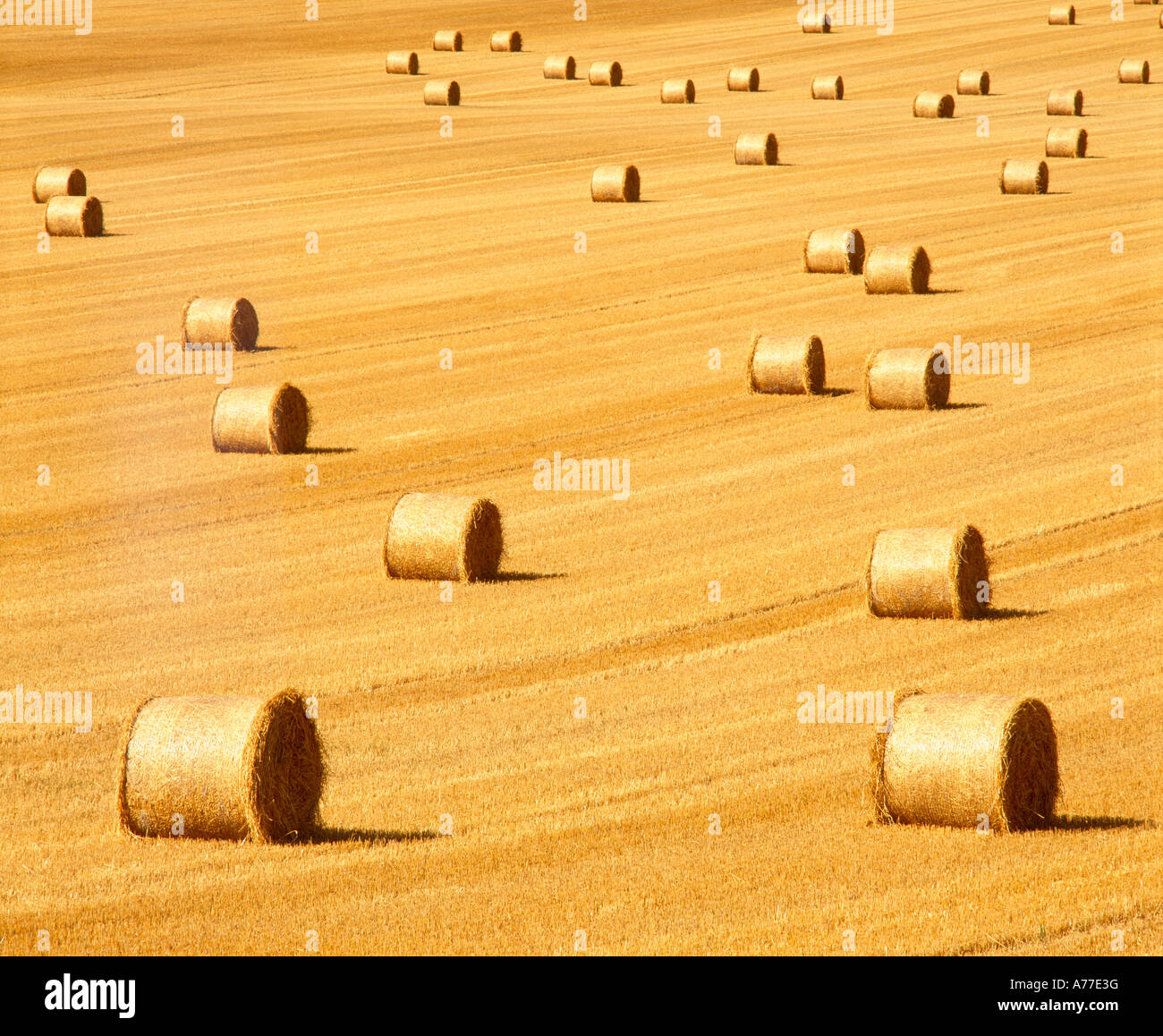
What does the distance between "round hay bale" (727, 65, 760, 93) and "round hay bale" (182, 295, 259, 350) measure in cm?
3502

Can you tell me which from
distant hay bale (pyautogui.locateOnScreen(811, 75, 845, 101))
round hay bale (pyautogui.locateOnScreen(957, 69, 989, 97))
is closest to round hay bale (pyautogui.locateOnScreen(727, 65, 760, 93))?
distant hay bale (pyautogui.locateOnScreen(811, 75, 845, 101))

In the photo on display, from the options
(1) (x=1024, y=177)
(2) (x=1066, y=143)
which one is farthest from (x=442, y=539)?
(2) (x=1066, y=143)

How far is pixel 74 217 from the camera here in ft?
137

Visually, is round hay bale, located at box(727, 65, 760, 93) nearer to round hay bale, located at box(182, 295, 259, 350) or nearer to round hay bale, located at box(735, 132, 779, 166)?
round hay bale, located at box(735, 132, 779, 166)

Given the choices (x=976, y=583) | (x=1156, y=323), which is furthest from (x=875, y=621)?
(x=1156, y=323)

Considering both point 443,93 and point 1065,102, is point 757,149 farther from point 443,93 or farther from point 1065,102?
point 443,93

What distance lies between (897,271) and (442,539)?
16.8 metres

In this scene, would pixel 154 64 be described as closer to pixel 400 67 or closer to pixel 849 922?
pixel 400 67

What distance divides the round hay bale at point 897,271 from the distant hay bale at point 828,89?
28.0m

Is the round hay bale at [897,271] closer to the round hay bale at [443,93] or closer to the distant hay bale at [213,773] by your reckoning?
the distant hay bale at [213,773]

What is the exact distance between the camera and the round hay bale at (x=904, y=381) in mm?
25672

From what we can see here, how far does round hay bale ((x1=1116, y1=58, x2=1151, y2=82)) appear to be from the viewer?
60.4 m

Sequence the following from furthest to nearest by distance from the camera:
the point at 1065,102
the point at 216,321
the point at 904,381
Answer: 1. the point at 1065,102
2. the point at 216,321
3. the point at 904,381

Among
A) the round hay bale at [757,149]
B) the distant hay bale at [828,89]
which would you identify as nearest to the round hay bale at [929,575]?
the round hay bale at [757,149]
